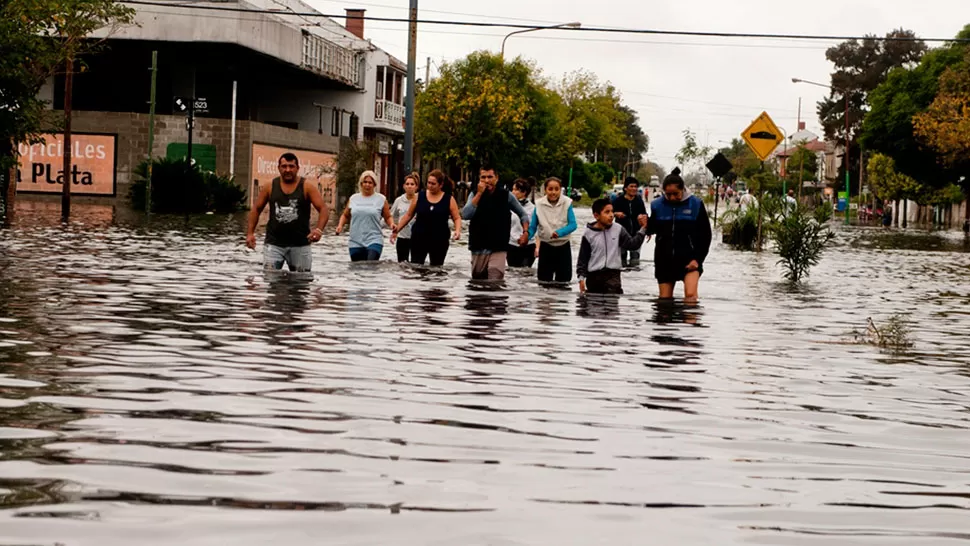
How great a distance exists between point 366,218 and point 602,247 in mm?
4118

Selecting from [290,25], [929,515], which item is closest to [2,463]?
[929,515]

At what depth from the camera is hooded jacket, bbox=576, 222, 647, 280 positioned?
17.7m

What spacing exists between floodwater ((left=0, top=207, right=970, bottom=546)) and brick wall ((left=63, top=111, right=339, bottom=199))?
44211 millimetres

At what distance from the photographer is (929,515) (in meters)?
6.00

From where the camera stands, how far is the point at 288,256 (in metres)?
18.2

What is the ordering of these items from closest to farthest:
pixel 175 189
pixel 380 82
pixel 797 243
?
1. pixel 797 243
2. pixel 175 189
3. pixel 380 82

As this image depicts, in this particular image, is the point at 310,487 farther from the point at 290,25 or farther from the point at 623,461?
the point at 290,25

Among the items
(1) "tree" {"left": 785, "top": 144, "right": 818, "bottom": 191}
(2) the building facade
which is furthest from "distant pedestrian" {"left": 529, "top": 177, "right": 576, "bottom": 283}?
(1) "tree" {"left": 785, "top": 144, "right": 818, "bottom": 191}

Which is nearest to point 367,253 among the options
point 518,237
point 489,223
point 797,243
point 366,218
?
point 366,218

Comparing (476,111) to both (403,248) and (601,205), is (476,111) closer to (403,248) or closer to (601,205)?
(403,248)

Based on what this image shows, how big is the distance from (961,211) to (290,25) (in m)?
49.1

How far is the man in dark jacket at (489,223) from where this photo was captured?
1944 cm

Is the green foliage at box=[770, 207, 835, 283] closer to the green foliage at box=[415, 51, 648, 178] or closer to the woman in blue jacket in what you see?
the woman in blue jacket

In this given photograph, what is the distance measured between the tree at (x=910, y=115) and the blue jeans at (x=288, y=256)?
6245 centimetres
